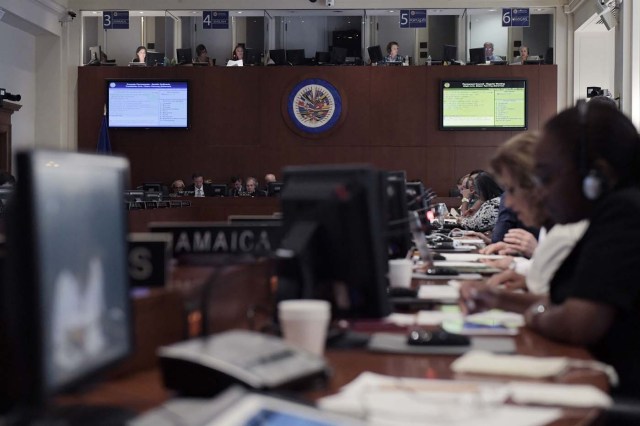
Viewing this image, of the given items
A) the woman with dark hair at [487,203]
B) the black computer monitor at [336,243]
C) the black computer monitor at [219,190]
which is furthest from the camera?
the black computer monitor at [219,190]

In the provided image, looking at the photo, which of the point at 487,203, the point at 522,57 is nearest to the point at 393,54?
the point at 522,57

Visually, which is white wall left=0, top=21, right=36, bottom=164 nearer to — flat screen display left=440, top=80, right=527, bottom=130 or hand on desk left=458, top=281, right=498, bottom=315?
flat screen display left=440, top=80, right=527, bottom=130

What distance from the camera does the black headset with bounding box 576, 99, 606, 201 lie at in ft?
6.78

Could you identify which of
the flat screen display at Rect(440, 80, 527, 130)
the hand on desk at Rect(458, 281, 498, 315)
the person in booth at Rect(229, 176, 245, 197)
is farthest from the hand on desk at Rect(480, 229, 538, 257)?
the flat screen display at Rect(440, 80, 527, 130)

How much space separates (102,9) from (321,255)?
40.1ft

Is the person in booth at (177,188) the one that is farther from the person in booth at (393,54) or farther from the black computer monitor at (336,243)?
the black computer monitor at (336,243)

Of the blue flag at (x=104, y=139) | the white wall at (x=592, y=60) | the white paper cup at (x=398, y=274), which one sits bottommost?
the white paper cup at (x=398, y=274)

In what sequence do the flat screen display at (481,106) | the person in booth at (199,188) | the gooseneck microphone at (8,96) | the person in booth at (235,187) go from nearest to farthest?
the gooseneck microphone at (8,96) < the person in booth at (199,188) < the person in booth at (235,187) < the flat screen display at (481,106)

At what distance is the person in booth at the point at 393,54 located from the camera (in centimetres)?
1341

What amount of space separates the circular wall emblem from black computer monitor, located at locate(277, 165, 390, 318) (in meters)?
11.1

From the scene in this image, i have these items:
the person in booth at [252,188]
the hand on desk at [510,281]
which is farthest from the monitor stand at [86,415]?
the person in booth at [252,188]

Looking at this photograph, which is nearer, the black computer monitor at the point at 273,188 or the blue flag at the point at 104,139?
the black computer monitor at the point at 273,188

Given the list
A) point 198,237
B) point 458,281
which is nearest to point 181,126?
point 458,281

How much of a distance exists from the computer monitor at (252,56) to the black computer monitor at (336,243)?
37.4ft
